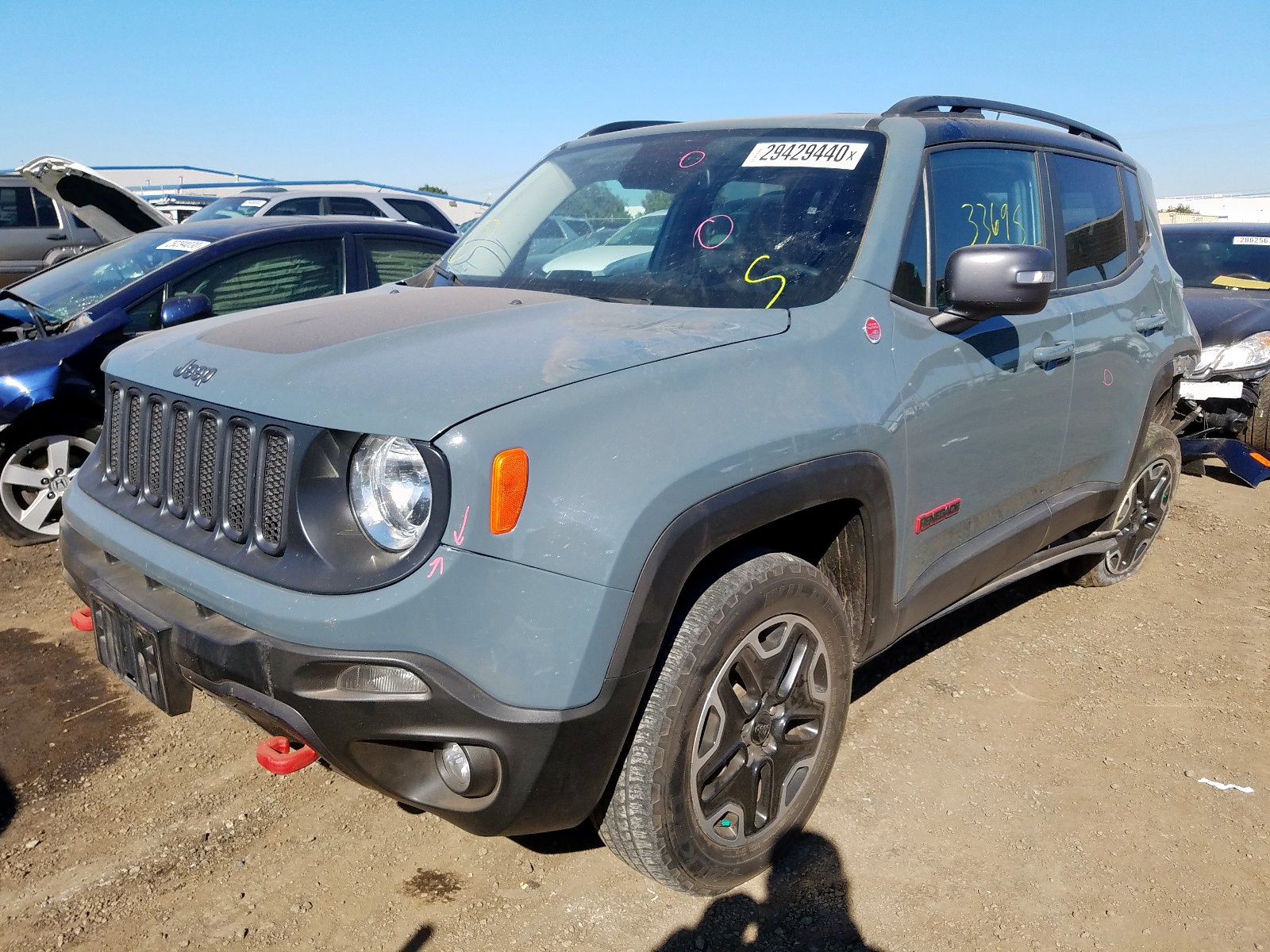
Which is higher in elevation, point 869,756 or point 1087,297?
point 1087,297

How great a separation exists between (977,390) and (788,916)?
1.57 meters

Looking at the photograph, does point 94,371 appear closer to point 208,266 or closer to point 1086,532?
point 208,266

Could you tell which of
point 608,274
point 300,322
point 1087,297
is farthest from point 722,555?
point 1087,297

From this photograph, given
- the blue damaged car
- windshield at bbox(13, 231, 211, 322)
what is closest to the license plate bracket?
the blue damaged car

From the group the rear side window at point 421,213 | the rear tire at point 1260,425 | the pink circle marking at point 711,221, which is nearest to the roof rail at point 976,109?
the pink circle marking at point 711,221

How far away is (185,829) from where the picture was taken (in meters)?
2.85

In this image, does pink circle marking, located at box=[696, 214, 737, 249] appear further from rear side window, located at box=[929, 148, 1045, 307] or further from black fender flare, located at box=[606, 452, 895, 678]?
black fender flare, located at box=[606, 452, 895, 678]

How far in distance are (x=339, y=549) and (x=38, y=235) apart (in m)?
13.9

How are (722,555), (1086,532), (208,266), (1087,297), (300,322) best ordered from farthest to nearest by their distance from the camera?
(208,266) < (1086,532) < (1087,297) < (300,322) < (722,555)

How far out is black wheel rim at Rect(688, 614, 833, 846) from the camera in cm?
243

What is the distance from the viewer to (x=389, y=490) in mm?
2084

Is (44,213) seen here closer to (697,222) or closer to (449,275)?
(449,275)

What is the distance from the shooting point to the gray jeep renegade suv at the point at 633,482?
2.00m

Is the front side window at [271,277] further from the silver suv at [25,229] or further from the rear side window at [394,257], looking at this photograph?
the silver suv at [25,229]
